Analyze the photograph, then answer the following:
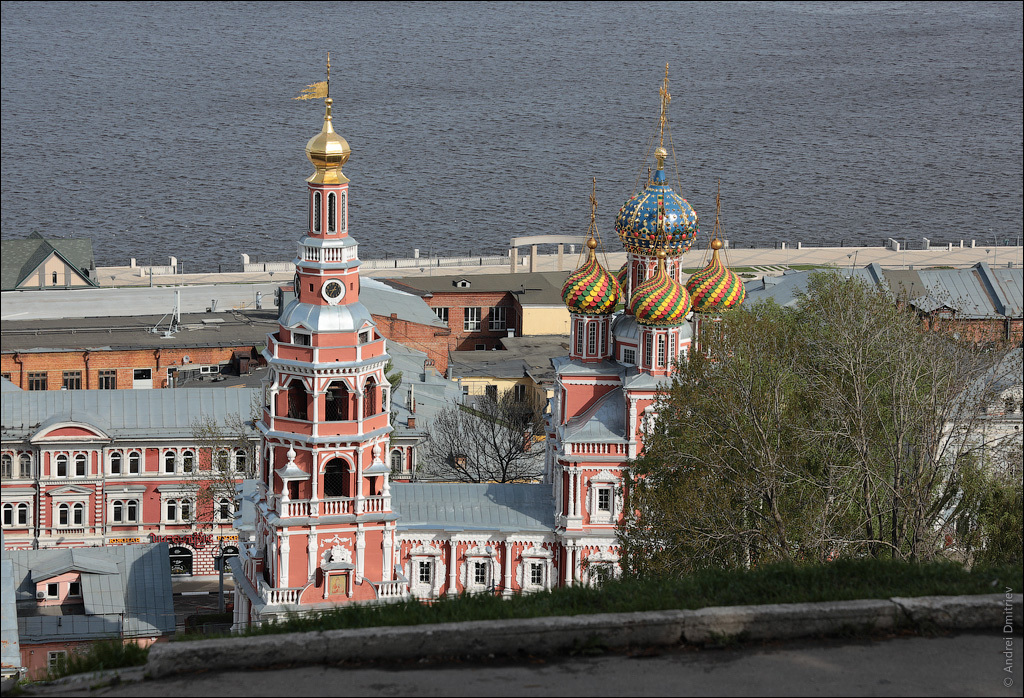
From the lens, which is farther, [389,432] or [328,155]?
[389,432]

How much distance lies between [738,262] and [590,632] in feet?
261

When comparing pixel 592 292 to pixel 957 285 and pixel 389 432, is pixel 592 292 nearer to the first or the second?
pixel 389 432

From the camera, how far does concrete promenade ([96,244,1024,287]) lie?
287 ft

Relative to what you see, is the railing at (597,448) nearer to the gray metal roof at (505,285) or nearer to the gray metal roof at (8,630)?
the gray metal roof at (8,630)

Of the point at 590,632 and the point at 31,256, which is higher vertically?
the point at 31,256

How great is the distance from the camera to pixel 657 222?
39.7 metres

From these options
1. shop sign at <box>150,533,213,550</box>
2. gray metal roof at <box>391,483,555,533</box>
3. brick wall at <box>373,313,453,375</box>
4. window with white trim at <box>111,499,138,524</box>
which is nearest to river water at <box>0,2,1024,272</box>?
brick wall at <box>373,313,453,375</box>

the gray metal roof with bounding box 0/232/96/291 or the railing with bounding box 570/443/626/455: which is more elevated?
the gray metal roof with bounding box 0/232/96/291

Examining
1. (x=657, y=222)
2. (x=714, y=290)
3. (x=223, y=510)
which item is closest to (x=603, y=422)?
(x=714, y=290)

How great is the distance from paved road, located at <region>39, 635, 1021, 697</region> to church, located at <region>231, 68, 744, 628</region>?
15439 mm

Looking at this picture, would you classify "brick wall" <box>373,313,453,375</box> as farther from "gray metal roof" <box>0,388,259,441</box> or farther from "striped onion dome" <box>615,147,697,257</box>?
"striped onion dome" <box>615,147,697,257</box>

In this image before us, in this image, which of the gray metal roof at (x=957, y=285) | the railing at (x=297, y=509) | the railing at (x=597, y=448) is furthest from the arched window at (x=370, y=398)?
the gray metal roof at (x=957, y=285)

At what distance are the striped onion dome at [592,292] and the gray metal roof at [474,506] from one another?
4199 mm

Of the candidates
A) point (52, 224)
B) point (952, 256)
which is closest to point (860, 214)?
point (952, 256)
